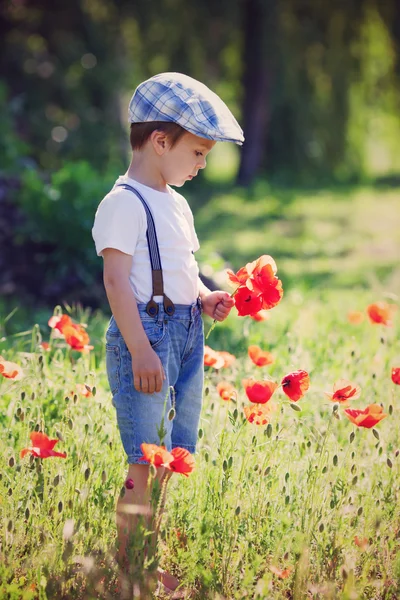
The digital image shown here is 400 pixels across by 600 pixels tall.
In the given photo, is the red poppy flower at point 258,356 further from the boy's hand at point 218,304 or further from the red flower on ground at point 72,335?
the red flower on ground at point 72,335

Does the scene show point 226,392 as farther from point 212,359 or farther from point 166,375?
point 166,375

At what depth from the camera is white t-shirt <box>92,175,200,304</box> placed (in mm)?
2043

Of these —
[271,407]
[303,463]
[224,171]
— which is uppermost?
[224,171]

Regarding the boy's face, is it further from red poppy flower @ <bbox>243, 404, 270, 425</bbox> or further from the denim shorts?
red poppy flower @ <bbox>243, 404, 270, 425</bbox>

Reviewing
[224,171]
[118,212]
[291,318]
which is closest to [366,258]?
[291,318]

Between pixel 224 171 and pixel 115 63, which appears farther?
pixel 224 171

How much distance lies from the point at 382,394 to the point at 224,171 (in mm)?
11334

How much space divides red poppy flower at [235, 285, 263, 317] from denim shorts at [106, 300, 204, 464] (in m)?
0.13

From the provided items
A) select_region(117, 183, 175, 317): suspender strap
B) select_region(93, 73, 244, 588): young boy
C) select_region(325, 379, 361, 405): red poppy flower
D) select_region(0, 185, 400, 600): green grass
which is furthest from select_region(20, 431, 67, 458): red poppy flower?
select_region(325, 379, 361, 405): red poppy flower

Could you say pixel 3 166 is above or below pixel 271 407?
above

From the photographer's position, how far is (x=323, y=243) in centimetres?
793

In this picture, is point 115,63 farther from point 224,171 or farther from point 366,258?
point 224,171

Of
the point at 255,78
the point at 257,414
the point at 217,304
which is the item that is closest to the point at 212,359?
the point at 217,304

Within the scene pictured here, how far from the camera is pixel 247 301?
214 cm
